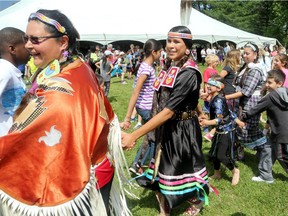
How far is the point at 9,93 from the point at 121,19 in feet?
69.9

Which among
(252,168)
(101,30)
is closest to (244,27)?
(101,30)

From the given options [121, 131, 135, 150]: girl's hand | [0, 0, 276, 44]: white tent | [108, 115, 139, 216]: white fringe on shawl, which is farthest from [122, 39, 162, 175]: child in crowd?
[0, 0, 276, 44]: white tent

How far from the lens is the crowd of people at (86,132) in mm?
1647

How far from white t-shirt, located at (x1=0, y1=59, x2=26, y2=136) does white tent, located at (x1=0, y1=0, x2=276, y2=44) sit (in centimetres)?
1856

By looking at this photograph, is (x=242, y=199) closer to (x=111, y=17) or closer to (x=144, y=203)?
(x=144, y=203)

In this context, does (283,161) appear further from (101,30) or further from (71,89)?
(101,30)

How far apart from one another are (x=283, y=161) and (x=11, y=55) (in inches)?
136

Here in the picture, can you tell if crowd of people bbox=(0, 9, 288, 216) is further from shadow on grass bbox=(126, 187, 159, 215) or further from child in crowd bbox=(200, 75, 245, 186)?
shadow on grass bbox=(126, 187, 159, 215)

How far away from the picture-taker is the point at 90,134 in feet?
5.71

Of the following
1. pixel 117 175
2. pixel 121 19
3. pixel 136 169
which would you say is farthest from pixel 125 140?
pixel 121 19

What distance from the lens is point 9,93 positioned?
2979mm

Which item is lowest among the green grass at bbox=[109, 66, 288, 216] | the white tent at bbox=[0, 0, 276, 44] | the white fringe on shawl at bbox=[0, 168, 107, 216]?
the white tent at bbox=[0, 0, 276, 44]

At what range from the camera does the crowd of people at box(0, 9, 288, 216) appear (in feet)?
5.41

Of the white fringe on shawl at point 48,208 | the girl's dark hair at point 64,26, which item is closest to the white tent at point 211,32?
the girl's dark hair at point 64,26
